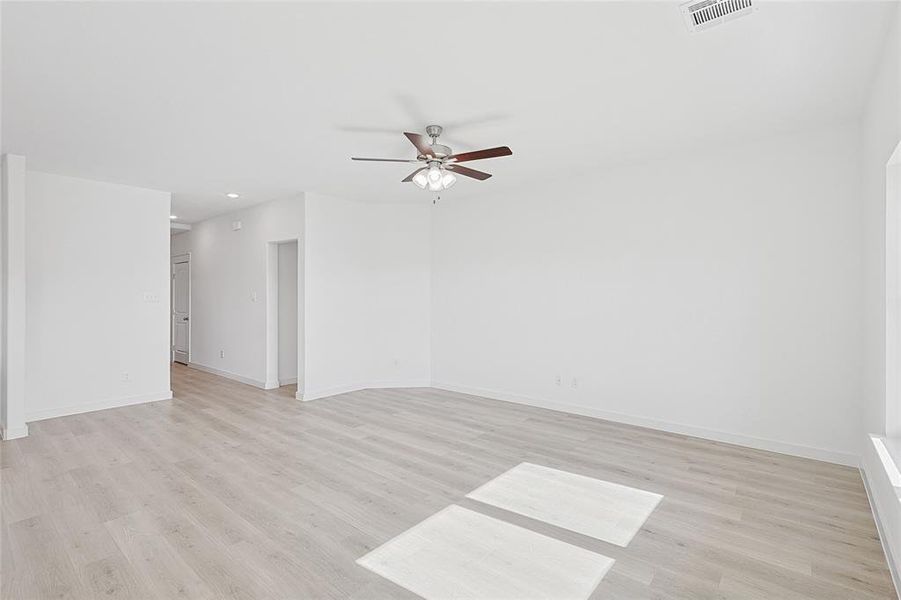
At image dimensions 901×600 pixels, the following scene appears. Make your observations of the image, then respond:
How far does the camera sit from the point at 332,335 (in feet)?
19.7

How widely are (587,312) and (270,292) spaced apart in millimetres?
4252

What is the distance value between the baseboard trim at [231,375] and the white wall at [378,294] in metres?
1.25

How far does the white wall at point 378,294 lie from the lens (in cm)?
610

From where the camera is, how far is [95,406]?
5.16m

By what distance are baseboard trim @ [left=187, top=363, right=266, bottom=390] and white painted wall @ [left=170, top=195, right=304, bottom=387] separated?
0.02m

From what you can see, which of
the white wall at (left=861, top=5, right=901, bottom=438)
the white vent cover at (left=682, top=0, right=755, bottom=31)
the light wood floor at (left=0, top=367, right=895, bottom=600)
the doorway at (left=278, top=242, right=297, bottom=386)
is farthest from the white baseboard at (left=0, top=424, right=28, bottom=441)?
the white wall at (left=861, top=5, right=901, bottom=438)

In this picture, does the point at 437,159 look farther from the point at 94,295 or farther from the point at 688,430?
the point at 94,295

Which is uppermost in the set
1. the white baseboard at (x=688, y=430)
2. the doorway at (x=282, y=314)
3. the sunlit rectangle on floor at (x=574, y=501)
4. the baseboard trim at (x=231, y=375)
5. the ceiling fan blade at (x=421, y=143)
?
the ceiling fan blade at (x=421, y=143)

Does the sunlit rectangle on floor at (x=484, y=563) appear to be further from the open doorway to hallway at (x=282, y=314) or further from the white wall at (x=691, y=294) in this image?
the open doorway to hallway at (x=282, y=314)

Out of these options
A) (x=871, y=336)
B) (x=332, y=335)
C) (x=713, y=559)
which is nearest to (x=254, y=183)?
(x=332, y=335)

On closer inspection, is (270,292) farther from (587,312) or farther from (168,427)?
(587,312)

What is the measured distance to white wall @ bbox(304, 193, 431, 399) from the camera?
240 inches

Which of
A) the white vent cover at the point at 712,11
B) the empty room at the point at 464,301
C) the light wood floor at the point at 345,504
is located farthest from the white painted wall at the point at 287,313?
the white vent cover at the point at 712,11

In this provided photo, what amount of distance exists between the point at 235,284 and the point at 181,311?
7.78 ft
